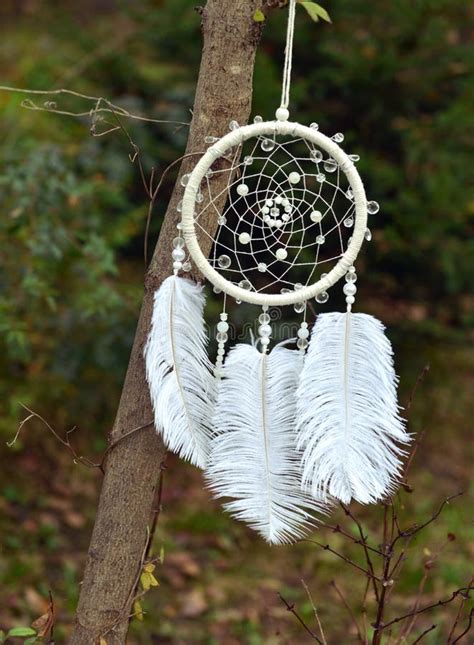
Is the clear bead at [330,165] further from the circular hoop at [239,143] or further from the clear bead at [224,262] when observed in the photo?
the clear bead at [224,262]

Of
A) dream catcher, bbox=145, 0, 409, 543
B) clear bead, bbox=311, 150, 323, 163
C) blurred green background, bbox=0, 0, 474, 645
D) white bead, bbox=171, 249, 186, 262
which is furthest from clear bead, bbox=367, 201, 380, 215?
blurred green background, bbox=0, 0, 474, 645

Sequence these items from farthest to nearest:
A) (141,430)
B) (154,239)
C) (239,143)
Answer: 1. (154,239)
2. (141,430)
3. (239,143)

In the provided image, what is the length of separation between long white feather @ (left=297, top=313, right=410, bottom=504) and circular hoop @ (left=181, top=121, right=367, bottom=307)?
105 millimetres

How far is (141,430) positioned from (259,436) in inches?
9.7

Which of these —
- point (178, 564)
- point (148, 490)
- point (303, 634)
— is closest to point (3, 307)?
point (148, 490)

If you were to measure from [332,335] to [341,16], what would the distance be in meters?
2.03

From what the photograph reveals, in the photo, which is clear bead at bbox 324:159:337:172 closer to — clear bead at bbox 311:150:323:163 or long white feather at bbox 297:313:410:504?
clear bead at bbox 311:150:323:163

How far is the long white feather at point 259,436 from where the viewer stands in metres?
1.48

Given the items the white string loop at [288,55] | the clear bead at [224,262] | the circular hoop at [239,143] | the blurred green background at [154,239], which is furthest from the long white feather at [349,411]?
the blurred green background at [154,239]

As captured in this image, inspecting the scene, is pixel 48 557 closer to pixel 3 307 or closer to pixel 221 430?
pixel 3 307

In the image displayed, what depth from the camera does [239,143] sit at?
4.78 ft

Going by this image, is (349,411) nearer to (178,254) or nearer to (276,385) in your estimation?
(276,385)

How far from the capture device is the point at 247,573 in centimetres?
292

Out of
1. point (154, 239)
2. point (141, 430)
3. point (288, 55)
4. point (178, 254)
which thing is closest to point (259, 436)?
point (141, 430)
